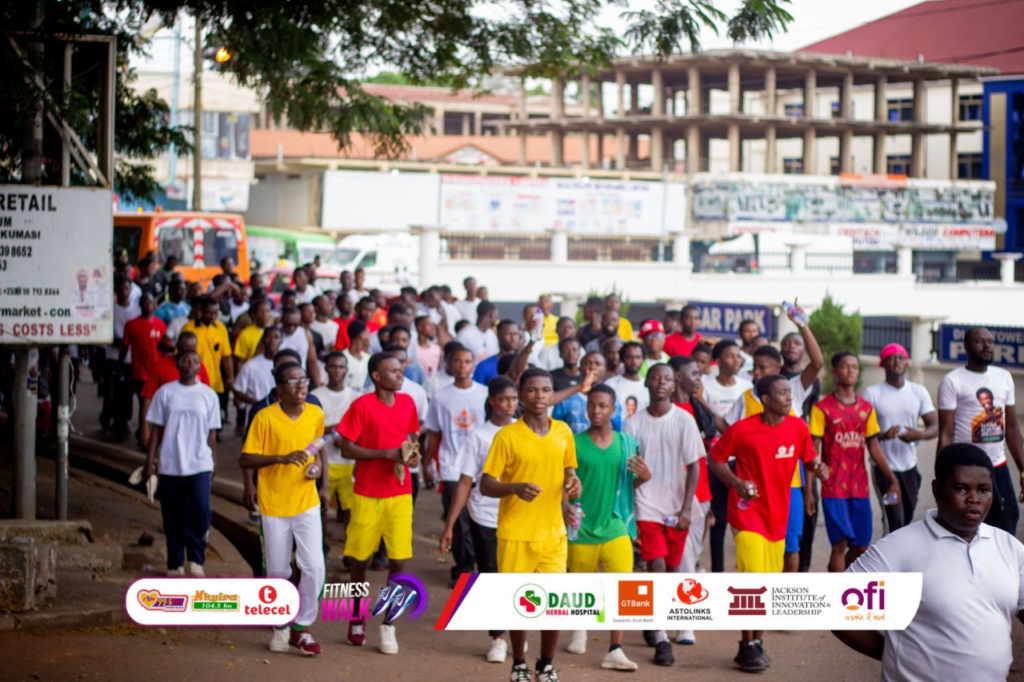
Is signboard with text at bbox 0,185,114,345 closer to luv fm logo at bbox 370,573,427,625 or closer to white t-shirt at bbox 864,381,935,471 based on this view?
luv fm logo at bbox 370,573,427,625

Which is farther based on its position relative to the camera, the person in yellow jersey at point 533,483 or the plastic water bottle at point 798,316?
the plastic water bottle at point 798,316

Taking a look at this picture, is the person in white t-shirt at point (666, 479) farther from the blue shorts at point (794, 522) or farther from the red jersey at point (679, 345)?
the red jersey at point (679, 345)

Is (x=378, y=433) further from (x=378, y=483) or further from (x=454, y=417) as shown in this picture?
(x=454, y=417)

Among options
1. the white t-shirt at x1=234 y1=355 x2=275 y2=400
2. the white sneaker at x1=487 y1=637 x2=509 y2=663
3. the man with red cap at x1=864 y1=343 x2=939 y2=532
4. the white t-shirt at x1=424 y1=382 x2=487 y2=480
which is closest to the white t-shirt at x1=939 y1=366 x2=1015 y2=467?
the man with red cap at x1=864 y1=343 x2=939 y2=532

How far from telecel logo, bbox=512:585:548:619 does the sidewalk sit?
3.80m

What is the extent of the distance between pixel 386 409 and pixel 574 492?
153cm

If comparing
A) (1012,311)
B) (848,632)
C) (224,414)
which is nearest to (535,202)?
(1012,311)

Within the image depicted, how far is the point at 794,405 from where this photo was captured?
9523 mm

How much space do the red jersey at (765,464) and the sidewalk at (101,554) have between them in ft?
12.3

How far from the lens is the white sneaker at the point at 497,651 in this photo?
24.8 feet

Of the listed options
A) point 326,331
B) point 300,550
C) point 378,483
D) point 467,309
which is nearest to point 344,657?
point 300,550

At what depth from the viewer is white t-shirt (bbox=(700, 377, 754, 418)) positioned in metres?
10.0

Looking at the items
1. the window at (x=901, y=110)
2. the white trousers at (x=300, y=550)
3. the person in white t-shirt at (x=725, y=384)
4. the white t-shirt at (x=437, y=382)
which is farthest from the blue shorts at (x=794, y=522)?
the window at (x=901, y=110)

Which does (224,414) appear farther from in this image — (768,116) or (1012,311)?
(768,116)
